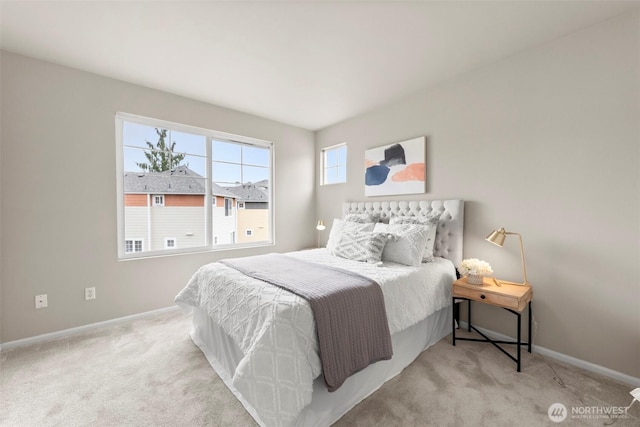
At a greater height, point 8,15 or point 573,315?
point 8,15

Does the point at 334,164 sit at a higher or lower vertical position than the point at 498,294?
higher

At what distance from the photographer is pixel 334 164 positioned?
4.26m

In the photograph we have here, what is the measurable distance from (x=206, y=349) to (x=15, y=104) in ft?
8.89

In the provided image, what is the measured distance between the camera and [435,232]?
2697 mm

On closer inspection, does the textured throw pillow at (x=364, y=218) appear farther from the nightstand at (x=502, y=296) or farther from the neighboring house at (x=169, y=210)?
the neighboring house at (x=169, y=210)

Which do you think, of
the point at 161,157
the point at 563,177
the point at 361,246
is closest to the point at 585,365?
the point at 563,177

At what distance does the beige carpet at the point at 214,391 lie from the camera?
1524 mm

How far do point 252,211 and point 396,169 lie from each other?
2.15 metres

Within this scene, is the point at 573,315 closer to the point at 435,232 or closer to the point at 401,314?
the point at 435,232

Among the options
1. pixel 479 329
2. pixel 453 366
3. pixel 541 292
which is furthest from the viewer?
pixel 479 329

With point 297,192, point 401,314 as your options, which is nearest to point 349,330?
point 401,314

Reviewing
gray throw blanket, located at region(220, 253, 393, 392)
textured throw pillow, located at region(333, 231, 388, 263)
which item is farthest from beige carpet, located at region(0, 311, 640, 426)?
textured throw pillow, located at region(333, 231, 388, 263)

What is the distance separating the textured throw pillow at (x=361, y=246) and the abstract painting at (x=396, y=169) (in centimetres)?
84

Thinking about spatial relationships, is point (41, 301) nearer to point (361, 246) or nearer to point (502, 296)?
point (361, 246)
